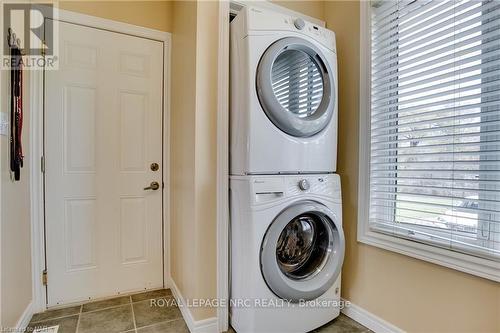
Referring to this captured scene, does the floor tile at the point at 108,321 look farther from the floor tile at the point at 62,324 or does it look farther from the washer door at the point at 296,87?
the washer door at the point at 296,87

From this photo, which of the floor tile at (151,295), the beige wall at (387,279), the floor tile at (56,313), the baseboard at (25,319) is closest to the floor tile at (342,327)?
the beige wall at (387,279)

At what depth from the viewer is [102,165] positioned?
1938 mm

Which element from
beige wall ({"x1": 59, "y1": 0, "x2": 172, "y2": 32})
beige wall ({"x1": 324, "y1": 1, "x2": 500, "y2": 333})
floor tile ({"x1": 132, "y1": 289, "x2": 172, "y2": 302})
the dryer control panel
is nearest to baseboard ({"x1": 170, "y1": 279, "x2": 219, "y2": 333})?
floor tile ({"x1": 132, "y1": 289, "x2": 172, "y2": 302})

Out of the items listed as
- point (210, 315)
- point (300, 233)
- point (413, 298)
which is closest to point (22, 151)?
point (210, 315)

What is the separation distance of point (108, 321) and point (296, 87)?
6.19 ft

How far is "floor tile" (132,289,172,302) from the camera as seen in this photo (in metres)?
1.97

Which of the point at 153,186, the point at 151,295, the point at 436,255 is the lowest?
the point at 151,295

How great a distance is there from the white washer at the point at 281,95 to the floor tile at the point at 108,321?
46.7 inches

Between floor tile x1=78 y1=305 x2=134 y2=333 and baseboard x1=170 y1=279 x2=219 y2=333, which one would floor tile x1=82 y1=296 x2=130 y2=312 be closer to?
floor tile x1=78 y1=305 x2=134 y2=333

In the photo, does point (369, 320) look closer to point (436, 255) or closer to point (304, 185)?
Answer: point (436, 255)

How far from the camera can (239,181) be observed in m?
1.47

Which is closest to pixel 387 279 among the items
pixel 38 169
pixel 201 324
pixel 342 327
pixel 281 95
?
pixel 342 327

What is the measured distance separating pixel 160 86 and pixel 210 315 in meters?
1.68

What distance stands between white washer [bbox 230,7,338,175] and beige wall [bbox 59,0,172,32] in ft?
2.85
